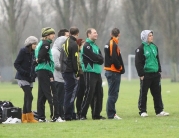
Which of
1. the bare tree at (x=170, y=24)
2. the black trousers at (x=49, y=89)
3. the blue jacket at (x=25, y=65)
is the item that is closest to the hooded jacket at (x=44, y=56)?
the black trousers at (x=49, y=89)

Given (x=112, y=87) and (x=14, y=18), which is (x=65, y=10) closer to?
(x=14, y=18)

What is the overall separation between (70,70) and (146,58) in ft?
6.60

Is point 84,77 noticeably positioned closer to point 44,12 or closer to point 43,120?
point 43,120

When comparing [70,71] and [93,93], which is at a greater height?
[70,71]

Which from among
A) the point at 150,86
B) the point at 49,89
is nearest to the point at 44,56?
the point at 49,89

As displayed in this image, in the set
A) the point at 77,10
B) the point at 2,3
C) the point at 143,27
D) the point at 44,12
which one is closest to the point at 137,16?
the point at 143,27

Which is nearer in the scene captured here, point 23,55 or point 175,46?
point 23,55

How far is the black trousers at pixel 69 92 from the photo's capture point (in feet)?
46.8

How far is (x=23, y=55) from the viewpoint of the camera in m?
14.1

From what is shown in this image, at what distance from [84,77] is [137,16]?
1531 inches

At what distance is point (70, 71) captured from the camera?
14219 millimetres

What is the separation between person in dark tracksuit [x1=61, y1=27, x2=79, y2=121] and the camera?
1419 centimetres

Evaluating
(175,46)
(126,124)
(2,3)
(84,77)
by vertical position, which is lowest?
(126,124)

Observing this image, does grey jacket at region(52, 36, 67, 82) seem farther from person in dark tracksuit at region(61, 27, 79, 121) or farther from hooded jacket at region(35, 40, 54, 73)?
hooded jacket at region(35, 40, 54, 73)
